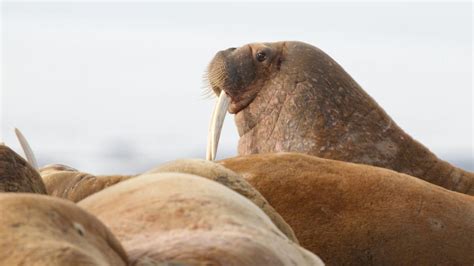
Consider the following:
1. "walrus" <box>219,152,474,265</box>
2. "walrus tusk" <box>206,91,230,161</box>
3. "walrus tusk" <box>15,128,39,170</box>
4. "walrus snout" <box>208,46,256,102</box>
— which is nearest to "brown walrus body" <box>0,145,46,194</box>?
"walrus" <box>219,152,474,265</box>

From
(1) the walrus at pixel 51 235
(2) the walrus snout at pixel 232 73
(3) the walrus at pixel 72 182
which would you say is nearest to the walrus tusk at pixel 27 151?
(3) the walrus at pixel 72 182

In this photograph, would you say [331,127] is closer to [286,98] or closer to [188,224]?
[286,98]

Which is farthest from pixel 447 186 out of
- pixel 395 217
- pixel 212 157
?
pixel 395 217

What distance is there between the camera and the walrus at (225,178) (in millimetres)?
5781

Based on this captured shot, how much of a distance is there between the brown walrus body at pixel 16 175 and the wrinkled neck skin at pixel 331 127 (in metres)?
4.04

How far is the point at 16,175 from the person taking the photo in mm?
6375

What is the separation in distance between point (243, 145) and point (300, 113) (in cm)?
77

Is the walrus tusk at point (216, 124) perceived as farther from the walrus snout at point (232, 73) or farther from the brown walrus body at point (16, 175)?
the brown walrus body at point (16, 175)

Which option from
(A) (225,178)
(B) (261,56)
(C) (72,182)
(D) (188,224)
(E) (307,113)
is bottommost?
(C) (72,182)

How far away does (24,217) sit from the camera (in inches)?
151

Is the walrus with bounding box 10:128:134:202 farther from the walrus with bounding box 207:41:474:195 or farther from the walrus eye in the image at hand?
the walrus eye

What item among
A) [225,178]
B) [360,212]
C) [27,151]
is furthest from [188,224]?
[27,151]

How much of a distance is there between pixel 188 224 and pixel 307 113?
6.51 m

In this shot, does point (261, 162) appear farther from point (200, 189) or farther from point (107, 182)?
point (200, 189)
